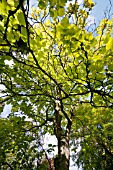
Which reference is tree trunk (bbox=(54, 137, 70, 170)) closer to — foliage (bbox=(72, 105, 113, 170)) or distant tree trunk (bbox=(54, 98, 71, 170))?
distant tree trunk (bbox=(54, 98, 71, 170))

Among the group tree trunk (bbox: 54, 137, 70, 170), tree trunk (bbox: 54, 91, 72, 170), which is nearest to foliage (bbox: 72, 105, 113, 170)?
tree trunk (bbox: 54, 91, 72, 170)

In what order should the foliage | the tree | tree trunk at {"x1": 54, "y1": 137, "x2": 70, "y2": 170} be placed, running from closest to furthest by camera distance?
1. the tree
2. tree trunk at {"x1": 54, "y1": 137, "x2": 70, "y2": 170}
3. the foliage

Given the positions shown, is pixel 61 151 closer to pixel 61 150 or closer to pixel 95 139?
pixel 61 150

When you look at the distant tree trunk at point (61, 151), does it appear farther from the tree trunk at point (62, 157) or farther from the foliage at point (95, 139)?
the foliage at point (95, 139)

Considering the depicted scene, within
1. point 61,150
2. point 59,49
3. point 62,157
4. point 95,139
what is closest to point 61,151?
point 61,150

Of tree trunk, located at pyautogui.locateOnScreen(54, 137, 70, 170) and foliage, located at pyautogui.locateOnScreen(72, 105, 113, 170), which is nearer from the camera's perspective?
tree trunk, located at pyautogui.locateOnScreen(54, 137, 70, 170)

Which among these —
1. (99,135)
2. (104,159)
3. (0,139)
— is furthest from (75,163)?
(0,139)

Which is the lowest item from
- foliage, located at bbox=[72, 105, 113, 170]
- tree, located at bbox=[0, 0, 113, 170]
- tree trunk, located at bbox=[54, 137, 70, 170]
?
tree trunk, located at bbox=[54, 137, 70, 170]

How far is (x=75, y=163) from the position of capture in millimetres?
14891

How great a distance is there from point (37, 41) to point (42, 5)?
703 mm

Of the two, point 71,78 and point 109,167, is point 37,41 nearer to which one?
point 71,78

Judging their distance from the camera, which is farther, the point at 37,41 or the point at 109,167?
the point at 109,167

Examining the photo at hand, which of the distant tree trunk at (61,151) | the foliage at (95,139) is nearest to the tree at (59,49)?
the distant tree trunk at (61,151)

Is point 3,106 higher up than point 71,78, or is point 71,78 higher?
point 3,106
